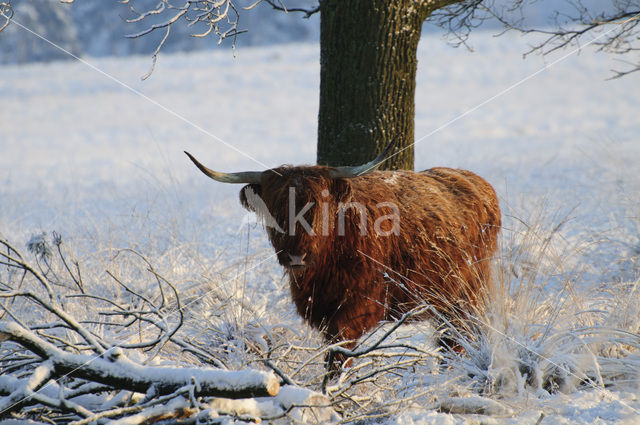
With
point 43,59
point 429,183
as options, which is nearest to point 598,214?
point 429,183

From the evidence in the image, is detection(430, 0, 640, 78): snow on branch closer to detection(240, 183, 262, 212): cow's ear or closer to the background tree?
the background tree

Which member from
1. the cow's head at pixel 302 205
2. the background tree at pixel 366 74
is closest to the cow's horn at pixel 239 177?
the cow's head at pixel 302 205

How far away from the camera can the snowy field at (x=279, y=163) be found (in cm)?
350

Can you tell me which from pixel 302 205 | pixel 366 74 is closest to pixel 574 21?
pixel 366 74

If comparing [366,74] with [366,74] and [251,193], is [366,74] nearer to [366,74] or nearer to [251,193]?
[366,74]

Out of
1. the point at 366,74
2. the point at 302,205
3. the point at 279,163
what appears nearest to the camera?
the point at 302,205

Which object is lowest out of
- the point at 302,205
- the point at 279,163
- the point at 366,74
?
the point at 302,205

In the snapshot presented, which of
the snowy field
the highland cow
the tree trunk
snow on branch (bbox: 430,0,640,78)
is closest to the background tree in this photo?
the tree trunk

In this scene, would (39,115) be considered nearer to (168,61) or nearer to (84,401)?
(168,61)

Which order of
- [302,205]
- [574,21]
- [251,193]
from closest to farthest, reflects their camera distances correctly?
[302,205] < [251,193] < [574,21]

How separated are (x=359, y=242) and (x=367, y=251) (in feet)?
0.26

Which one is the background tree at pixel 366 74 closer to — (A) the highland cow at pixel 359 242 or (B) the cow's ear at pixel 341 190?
(A) the highland cow at pixel 359 242

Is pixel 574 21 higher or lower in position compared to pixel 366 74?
higher

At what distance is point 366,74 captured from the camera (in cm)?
471
